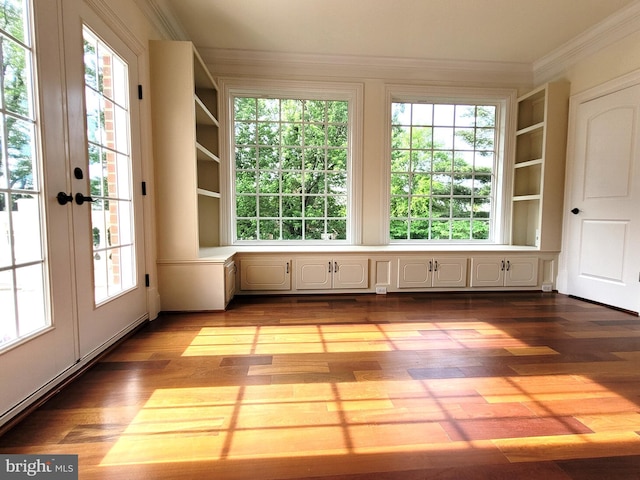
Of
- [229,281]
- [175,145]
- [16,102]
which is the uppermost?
[175,145]

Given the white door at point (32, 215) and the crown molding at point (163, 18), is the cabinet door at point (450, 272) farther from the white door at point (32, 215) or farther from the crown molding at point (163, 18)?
the crown molding at point (163, 18)

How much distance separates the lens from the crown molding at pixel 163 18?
2677 mm

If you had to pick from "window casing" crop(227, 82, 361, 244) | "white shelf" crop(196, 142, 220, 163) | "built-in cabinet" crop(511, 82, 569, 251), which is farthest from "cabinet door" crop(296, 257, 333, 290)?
"built-in cabinet" crop(511, 82, 569, 251)

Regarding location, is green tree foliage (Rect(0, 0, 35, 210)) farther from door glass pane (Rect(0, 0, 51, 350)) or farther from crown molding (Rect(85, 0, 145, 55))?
crown molding (Rect(85, 0, 145, 55))

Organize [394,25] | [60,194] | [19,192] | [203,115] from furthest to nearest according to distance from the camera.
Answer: [203,115], [394,25], [60,194], [19,192]

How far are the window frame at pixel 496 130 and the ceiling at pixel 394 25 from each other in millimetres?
385

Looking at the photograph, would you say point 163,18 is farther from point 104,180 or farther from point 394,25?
point 394,25

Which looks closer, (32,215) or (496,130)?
(32,215)

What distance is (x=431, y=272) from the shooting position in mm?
3775

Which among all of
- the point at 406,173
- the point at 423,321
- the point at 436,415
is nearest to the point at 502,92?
the point at 406,173

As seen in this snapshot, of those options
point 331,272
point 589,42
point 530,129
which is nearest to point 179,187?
point 331,272

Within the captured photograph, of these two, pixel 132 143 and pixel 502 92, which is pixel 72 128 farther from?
pixel 502 92

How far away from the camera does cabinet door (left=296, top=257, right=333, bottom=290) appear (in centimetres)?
365

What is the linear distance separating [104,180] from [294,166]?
2295 millimetres
